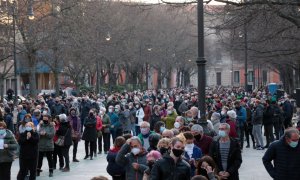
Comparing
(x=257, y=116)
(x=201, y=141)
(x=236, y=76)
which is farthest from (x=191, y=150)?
(x=236, y=76)

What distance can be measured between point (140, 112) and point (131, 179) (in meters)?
16.0

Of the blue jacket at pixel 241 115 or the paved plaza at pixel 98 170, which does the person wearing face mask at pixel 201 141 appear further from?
the blue jacket at pixel 241 115

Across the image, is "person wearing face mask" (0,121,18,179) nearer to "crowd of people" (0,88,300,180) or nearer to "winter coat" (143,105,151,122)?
"crowd of people" (0,88,300,180)

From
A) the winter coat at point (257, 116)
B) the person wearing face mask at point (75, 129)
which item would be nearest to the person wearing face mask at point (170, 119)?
the person wearing face mask at point (75, 129)

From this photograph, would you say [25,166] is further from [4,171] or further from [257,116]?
[257,116]

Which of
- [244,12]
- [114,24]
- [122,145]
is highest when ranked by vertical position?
[114,24]

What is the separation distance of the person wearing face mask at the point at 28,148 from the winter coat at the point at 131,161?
479 centimetres

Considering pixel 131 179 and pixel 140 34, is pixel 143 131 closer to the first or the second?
pixel 131 179

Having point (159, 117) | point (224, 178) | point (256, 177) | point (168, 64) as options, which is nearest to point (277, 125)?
point (159, 117)

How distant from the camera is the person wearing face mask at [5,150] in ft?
45.4

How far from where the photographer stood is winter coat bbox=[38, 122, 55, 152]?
16606 millimetres

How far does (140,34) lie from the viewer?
66.0m

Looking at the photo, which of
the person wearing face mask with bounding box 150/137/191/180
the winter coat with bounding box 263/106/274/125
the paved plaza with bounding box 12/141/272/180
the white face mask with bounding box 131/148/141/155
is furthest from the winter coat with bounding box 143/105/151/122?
the person wearing face mask with bounding box 150/137/191/180

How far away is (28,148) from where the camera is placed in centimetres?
1488
